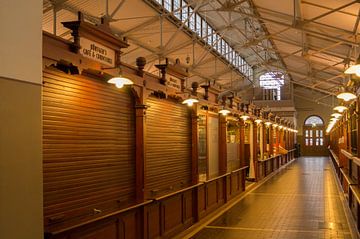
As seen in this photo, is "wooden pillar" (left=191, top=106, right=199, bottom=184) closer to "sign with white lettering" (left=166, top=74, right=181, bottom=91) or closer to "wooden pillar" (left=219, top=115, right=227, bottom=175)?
"sign with white lettering" (left=166, top=74, right=181, bottom=91)

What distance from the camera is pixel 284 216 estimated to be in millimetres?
9719

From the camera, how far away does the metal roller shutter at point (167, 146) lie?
709 centimetres

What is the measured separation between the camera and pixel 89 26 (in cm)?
484

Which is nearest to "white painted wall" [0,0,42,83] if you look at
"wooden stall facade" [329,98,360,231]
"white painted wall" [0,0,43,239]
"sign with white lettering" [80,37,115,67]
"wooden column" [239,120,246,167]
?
"white painted wall" [0,0,43,239]

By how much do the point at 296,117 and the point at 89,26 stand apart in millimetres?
36616

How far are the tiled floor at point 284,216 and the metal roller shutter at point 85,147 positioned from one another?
2.58m

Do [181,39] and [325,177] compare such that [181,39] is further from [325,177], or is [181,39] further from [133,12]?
[325,177]

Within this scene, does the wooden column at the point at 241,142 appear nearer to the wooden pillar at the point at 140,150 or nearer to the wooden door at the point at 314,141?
the wooden pillar at the point at 140,150

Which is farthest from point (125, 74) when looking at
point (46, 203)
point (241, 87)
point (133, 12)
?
point (241, 87)

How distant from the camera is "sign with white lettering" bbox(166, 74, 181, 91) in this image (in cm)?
764

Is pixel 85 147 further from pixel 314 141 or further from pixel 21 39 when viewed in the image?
pixel 314 141

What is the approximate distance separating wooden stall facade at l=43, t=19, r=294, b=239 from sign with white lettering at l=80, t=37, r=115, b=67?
75 millimetres

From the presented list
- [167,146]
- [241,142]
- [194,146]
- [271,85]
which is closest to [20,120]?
[167,146]

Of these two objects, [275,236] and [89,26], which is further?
[275,236]
